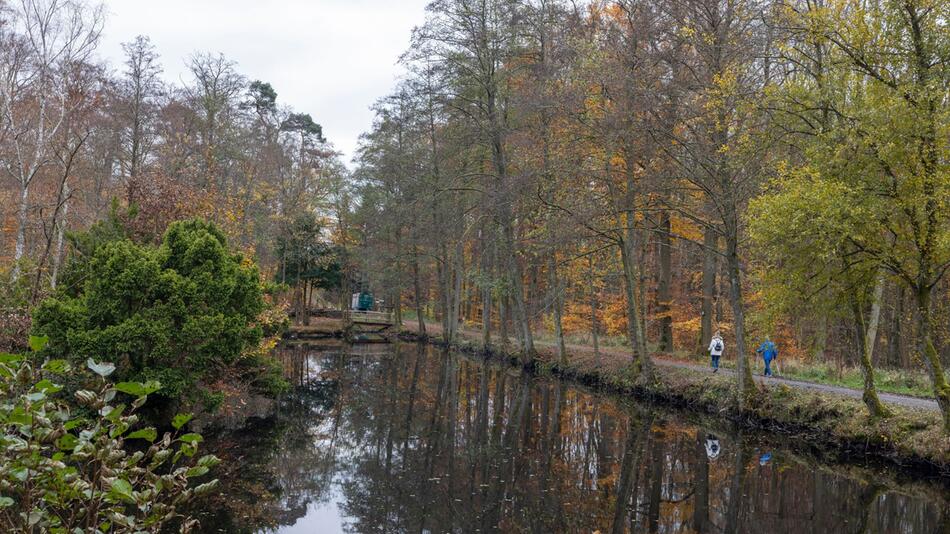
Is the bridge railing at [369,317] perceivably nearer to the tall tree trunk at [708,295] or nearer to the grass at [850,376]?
the tall tree trunk at [708,295]

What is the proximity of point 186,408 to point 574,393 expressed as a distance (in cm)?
1125

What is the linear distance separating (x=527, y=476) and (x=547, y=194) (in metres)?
10.2

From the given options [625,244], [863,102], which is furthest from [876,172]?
[625,244]

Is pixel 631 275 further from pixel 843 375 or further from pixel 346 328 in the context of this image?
pixel 346 328

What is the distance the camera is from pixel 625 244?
18.5 meters

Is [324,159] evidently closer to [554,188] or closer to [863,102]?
[554,188]

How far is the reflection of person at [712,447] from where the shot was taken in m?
11.4

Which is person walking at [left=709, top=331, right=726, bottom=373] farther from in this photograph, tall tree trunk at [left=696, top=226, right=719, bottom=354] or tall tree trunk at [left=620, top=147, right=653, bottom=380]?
tall tree trunk at [left=696, top=226, right=719, bottom=354]

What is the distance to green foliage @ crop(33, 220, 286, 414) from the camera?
9.47 meters

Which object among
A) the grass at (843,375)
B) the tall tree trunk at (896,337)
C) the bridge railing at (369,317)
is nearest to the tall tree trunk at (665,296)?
the grass at (843,375)

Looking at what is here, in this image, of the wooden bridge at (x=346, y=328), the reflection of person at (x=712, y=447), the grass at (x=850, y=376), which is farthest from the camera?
the wooden bridge at (x=346, y=328)

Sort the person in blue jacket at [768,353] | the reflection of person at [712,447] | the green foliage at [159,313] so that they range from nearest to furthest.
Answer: the green foliage at [159,313]
the reflection of person at [712,447]
the person in blue jacket at [768,353]

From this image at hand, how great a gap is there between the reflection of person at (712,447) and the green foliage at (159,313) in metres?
8.38

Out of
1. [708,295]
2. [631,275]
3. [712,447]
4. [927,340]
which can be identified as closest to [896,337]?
[708,295]
